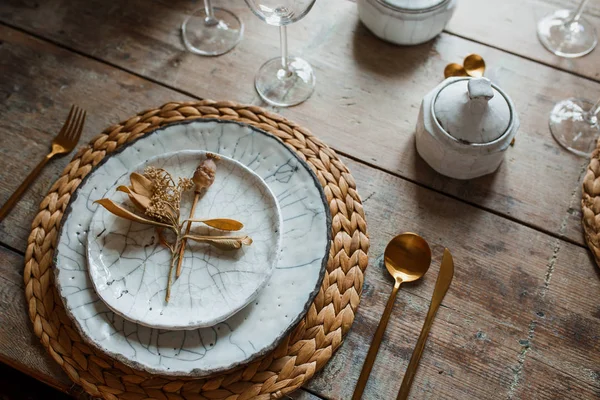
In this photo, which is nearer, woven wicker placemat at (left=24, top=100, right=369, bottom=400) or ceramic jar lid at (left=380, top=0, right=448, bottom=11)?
woven wicker placemat at (left=24, top=100, right=369, bottom=400)

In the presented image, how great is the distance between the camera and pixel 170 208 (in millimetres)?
721

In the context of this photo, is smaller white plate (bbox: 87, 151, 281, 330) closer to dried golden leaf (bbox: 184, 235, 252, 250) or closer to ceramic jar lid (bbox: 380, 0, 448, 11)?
dried golden leaf (bbox: 184, 235, 252, 250)

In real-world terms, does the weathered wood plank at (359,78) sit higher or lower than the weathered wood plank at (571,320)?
higher

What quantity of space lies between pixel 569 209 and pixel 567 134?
0.43 ft

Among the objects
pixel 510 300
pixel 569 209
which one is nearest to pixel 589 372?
pixel 510 300

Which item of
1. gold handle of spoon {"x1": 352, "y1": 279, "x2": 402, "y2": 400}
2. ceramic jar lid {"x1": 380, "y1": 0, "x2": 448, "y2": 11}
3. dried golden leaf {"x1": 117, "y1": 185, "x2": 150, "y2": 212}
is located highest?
ceramic jar lid {"x1": 380, "y1": 0, "x2": 448, "y2": 11}

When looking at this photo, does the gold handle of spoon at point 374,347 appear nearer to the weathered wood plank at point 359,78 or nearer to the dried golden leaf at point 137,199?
the weathered wood plank at point 359,78

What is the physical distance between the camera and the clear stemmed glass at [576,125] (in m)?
0.89

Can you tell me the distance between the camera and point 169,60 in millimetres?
983

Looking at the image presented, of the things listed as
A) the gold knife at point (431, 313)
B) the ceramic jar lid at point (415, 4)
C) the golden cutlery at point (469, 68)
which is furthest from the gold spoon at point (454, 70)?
the gold knife at point (431, 313)

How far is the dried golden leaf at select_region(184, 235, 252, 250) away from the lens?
701 millimetres

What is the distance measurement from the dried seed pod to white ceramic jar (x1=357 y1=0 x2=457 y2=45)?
1.29 feet

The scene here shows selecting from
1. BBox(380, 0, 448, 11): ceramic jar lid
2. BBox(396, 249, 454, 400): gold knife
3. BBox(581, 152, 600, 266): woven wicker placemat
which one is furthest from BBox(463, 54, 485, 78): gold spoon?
BBox(396, 249, 454, 400): gold knife

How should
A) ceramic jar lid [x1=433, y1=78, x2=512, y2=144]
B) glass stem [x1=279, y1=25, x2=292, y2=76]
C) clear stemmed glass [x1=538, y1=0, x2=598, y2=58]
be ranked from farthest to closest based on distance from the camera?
clear stemmed glass [x1=538, y1=0, x2=598, y2=58]
glass stem [x1=279, y1=25, x2=292, y2=76]
ceramic jar lid [x1=433, y1=78, x2=512, y2=144]
